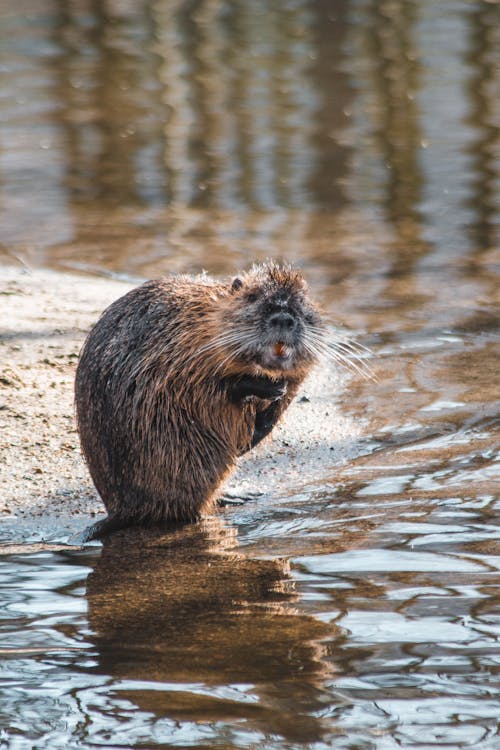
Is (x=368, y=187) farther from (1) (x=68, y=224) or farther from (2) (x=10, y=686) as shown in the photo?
(2) (x=10, y=686)

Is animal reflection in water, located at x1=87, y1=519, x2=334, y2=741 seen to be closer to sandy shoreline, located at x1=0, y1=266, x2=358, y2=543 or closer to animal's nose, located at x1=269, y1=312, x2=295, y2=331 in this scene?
sandy shoreline, located at x1=0, y1=266, x2=358, y2=543

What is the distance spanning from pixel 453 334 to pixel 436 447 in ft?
5.30

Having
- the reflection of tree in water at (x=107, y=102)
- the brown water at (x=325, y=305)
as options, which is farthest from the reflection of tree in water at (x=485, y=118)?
the reflection of tree in water at (x=107, y=102)

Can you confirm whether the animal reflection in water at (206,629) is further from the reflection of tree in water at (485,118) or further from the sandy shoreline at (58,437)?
the reflection of tree in water at (485,118)

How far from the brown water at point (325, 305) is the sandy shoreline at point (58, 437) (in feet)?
0.57

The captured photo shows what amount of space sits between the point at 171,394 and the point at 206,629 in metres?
1.38

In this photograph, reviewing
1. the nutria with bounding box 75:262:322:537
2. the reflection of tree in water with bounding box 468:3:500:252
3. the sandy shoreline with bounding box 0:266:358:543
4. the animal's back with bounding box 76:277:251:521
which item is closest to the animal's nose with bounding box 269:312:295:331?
the nutria with bounding box 75:262:322:537

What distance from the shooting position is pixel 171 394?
5070mm

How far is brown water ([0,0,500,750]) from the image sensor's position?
3377 mm

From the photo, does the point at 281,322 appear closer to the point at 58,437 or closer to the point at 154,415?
the point at 154,415

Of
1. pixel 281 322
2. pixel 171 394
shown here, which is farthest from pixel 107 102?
pixel 281 322

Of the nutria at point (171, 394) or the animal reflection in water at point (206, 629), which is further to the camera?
the nutria at point (171, 394)

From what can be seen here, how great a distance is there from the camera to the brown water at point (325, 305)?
11.1ft

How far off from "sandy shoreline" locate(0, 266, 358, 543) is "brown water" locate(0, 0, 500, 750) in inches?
6.9
